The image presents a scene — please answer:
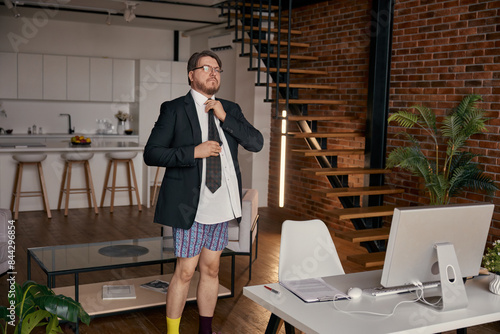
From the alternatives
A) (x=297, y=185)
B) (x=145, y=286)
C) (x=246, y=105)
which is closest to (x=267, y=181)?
(x=297, y=185)

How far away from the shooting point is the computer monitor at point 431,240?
2088 mm

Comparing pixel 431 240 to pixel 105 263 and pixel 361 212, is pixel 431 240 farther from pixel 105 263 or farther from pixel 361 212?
pixel 361 212

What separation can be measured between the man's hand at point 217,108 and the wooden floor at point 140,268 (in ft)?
5.03

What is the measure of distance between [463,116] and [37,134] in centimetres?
705

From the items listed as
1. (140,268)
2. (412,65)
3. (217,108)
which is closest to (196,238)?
(217,108)

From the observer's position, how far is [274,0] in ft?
24.2

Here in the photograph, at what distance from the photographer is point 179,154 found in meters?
2.81

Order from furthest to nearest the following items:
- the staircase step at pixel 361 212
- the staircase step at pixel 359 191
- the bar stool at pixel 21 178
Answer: the bar stool at pixel 21 178 < the staircase step at pixel 359 191 < the staircase step at pixel 361 212

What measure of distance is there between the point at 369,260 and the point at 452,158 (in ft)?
4.15

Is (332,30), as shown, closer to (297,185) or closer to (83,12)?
(297,185)

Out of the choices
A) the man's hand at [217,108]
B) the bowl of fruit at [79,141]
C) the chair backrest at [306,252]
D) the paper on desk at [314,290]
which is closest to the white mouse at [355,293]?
the paper on desk at [314,290]

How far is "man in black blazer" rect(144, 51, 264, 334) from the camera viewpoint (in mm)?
2871

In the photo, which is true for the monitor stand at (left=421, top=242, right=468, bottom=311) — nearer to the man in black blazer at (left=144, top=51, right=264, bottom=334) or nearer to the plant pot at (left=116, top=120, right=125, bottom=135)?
the man in black blazer at (left=144, top=51, right=264, bottom=334)

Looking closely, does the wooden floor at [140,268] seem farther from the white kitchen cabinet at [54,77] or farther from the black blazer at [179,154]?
the white kitchen cabinet at [54,77]
